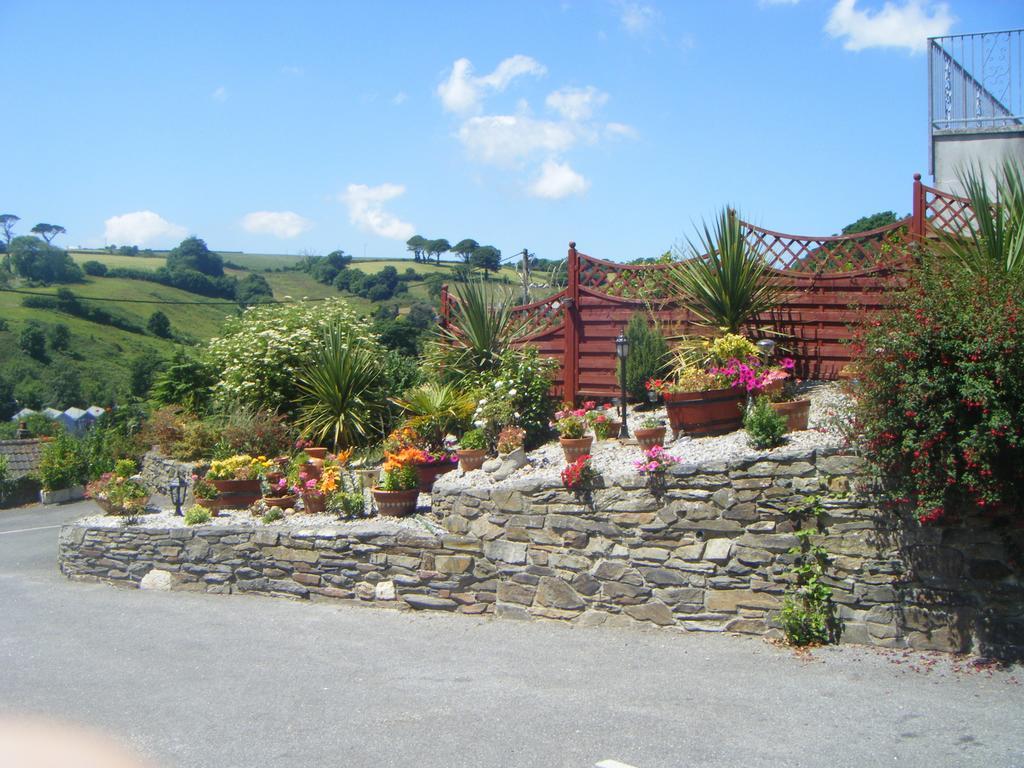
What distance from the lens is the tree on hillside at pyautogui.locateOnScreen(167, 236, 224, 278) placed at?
214ft

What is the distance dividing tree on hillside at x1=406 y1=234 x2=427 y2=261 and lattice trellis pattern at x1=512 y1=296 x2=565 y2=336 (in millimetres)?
31162

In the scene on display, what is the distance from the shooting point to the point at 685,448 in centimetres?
867

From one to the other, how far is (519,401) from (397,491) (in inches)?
79.5

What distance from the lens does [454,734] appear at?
19.9 ft

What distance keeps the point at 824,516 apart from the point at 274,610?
240 inches

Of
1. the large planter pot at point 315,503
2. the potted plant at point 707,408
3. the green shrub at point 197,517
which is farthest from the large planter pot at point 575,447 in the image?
the green shrub at point 197,517

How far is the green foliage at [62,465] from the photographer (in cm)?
2148

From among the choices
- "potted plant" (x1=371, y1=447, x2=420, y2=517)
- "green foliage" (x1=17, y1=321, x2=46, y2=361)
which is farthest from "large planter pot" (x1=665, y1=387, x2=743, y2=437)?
"green foliage" (x1=17, y1=321, x2=46, y2=361)

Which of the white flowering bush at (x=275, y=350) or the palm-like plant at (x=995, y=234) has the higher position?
the palm-like plant at (x=995, y=234)

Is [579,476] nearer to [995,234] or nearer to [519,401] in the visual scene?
[519,401]

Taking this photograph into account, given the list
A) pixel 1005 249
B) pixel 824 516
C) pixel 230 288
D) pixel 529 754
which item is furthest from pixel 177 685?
pixel 230 288

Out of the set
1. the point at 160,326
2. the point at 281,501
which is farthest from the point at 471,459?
the point at 160,326

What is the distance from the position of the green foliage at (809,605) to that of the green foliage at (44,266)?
61.6 metres

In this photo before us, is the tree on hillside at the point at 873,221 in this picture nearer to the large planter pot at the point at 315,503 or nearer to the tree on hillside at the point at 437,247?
the large planter pot at the point at 315,503
